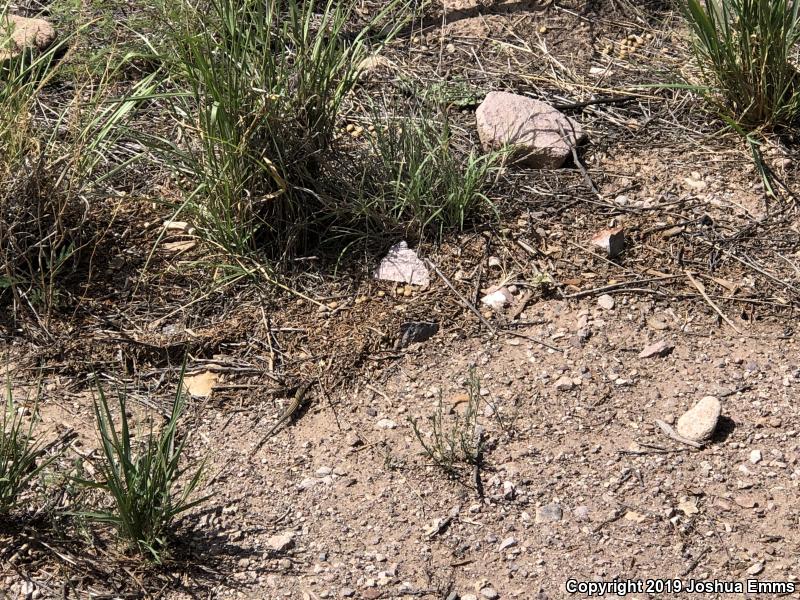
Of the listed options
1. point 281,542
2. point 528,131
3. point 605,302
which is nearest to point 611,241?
point 605,302

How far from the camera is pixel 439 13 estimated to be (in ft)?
15.3

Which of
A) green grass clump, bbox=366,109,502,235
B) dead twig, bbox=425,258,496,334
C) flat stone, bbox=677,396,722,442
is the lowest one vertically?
dead twig, bbox=425,258,496,334

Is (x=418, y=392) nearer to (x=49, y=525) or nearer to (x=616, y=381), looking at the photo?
(x=616, y=381)

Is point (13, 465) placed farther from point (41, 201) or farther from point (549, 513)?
point (549, 513)

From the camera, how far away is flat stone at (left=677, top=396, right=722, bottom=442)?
288cm

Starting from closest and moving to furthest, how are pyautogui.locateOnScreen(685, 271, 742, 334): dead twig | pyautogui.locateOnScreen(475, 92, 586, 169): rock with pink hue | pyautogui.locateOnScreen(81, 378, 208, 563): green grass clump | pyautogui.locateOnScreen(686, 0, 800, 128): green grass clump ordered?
pyautogui.locateOnScreen(81, 378, 208, 563): green grass clump < pyautogui.locateOnScreen(685, 271, 742, 334): dead twig < pyautogui.locateOnScreen(686, 0, 800, 128): green grass clump < pyautogui.locateOnScreen(475, 92, 586, 169): rock with pink hue

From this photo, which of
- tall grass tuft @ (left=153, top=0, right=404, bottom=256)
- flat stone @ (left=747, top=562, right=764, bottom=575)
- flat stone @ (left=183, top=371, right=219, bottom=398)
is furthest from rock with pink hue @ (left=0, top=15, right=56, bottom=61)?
flat stone @ (left=747, top=562, right=764, bottom=575)

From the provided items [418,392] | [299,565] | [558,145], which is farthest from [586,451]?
[558,145]

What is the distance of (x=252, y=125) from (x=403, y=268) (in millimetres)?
700

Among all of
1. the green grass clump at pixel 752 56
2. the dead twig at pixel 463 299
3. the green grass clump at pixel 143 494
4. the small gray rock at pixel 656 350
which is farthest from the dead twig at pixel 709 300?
the green grass clump at pixel 143 494

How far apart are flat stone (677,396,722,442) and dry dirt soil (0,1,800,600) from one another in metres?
0.05

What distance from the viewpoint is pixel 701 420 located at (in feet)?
9.50

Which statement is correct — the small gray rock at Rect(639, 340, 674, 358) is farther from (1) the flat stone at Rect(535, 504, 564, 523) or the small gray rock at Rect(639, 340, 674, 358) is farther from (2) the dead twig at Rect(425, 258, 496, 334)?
(1) the flat stone at Rect(535, 504, 564, 523)

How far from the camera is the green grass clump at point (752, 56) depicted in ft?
12.2
